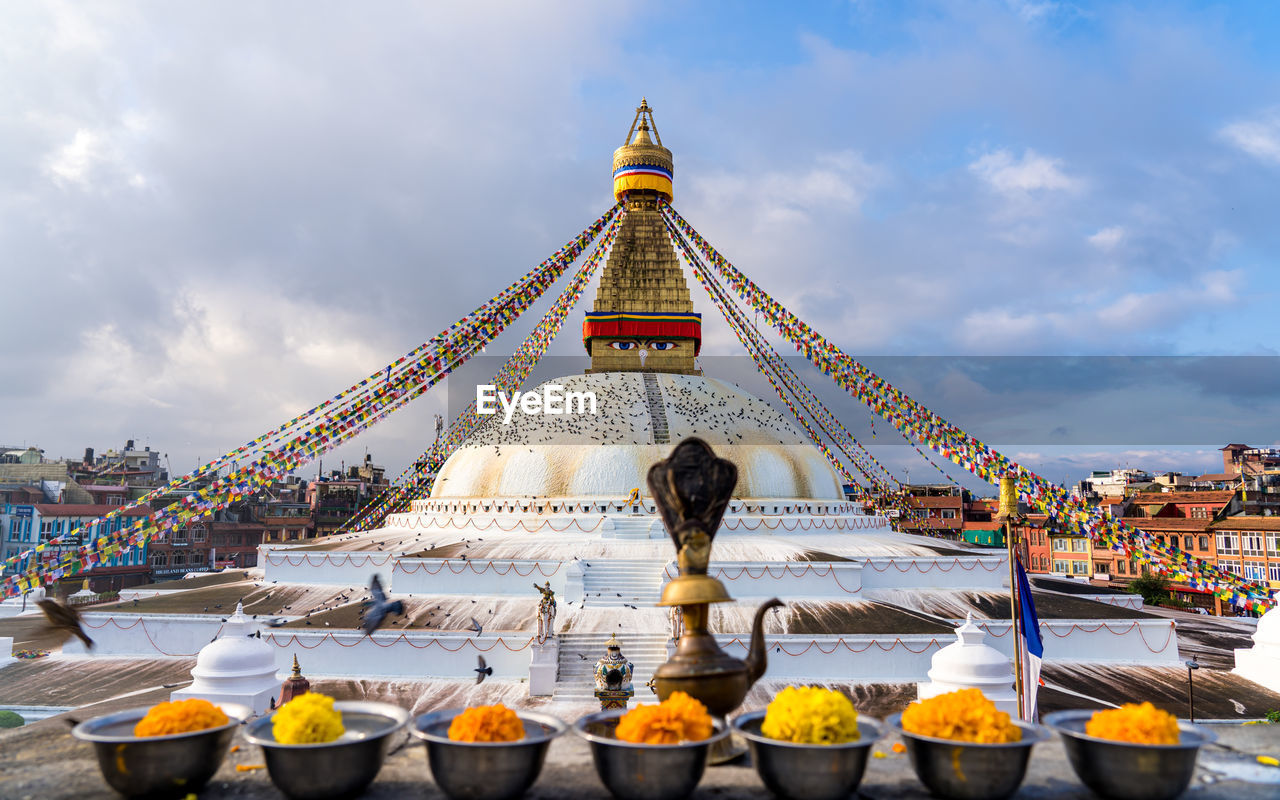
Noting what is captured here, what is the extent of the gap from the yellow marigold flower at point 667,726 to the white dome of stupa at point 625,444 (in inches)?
619

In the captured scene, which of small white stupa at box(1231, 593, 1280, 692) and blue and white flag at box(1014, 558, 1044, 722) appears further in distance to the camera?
small white stupa at box(1231, 593, 1280, 692)

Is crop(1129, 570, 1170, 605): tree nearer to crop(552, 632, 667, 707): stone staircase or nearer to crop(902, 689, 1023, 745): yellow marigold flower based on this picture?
crop(552, 632, 667, 707): stone staircase

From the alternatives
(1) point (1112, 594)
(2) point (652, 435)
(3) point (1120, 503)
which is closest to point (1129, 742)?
(1) point (1112, 594)

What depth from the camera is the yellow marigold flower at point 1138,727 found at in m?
3.31

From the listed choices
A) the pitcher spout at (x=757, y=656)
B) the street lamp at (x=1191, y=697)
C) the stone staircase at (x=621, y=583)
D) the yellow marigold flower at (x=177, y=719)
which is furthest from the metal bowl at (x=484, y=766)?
the stone staircase at (x=621, y=583)

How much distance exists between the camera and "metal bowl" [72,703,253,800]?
3.29m

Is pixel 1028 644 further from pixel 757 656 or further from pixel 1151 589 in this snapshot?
pixel 1151 589

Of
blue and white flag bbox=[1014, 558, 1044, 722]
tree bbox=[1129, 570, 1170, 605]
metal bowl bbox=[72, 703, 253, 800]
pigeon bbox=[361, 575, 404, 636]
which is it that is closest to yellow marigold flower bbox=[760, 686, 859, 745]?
metal bowl bbox=[72, 703, 253, 800]

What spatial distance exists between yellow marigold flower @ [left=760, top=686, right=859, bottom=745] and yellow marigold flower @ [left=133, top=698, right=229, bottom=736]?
2.48 meters

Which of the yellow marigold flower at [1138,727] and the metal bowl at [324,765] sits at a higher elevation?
the yellow marigold flower at [1138,727]

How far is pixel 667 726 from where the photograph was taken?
3383 mm

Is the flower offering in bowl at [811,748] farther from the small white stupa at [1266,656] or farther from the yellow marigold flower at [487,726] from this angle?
the small white stupa at [1266,656]

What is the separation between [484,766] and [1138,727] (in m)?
2.75

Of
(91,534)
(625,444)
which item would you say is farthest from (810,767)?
(91,534)
